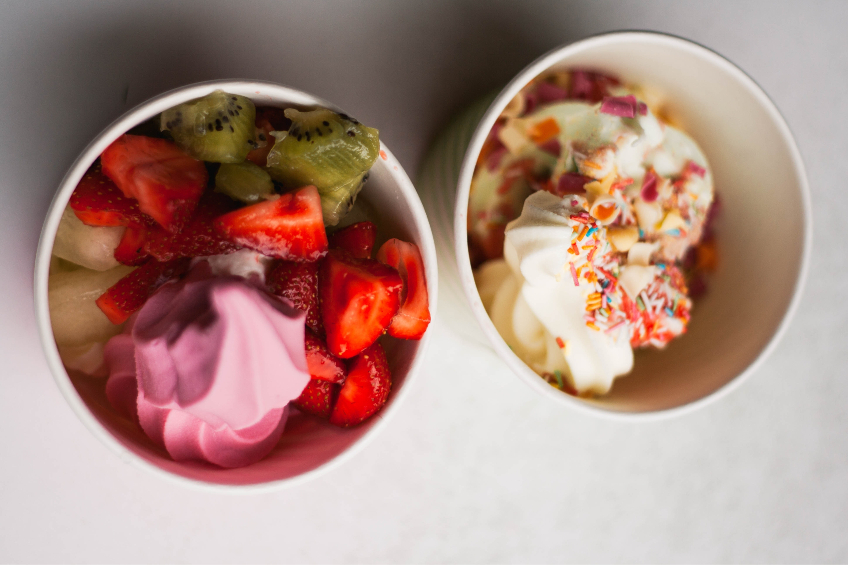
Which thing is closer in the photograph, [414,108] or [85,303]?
[85,303]

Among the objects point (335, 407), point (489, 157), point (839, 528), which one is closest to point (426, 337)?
point (335, 407)

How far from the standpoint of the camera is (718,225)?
944 mm

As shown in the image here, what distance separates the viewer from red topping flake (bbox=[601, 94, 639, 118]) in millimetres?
818

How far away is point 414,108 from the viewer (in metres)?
0.87

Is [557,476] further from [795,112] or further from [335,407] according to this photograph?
[795,112]

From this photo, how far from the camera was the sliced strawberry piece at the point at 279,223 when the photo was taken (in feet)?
2.02

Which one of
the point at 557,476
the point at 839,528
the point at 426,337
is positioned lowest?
the point at 839,528

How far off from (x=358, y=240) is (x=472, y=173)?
6.3 inches

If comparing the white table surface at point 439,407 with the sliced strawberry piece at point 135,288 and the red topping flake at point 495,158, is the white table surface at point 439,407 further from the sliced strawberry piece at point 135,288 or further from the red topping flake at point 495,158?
the sliced strawberry piece at point 135,288

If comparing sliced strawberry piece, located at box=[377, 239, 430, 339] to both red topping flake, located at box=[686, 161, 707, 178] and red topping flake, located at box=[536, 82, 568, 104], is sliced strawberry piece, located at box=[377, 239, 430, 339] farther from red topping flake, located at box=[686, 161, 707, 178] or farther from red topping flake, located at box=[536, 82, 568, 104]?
red topping flake, located at box=[686, 161, 707, 178]

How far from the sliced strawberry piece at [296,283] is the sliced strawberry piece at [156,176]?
0.38ft

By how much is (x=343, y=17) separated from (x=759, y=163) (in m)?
0.65

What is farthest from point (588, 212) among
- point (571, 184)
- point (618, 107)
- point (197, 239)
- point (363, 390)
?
point (197, 239)

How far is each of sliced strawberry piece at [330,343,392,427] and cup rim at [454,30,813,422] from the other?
14 cm
